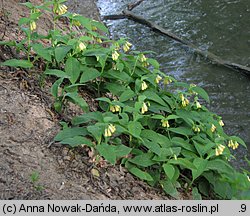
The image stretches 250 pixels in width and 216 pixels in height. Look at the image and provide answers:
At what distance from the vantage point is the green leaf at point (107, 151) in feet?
11.1

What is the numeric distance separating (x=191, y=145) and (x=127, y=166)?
71 cm

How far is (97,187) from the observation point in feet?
11.4


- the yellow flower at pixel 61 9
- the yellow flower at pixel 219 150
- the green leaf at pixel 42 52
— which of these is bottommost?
the yellow flower at pixel 219 150

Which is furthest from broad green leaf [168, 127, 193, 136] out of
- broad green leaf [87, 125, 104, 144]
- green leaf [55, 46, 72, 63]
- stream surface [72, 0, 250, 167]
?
stream surface [72, 0, 250, 167]

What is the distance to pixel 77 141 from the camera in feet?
11.5

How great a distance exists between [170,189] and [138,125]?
62 cm

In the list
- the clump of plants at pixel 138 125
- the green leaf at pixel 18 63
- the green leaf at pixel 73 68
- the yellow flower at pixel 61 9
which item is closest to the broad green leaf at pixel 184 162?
the clump of plants at pixel 138 125

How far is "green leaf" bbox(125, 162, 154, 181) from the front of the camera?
3.66m

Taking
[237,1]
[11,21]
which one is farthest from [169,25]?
[11,21]

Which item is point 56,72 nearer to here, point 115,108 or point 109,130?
point 115,108

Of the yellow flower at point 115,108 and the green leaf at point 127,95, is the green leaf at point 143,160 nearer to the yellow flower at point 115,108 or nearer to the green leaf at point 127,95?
the yellow flower at point 115,108

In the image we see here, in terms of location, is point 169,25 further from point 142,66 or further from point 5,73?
point 5,73

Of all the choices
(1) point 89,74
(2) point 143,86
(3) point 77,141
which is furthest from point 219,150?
(1) point 89,74

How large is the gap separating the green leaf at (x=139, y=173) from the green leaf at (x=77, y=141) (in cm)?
46
